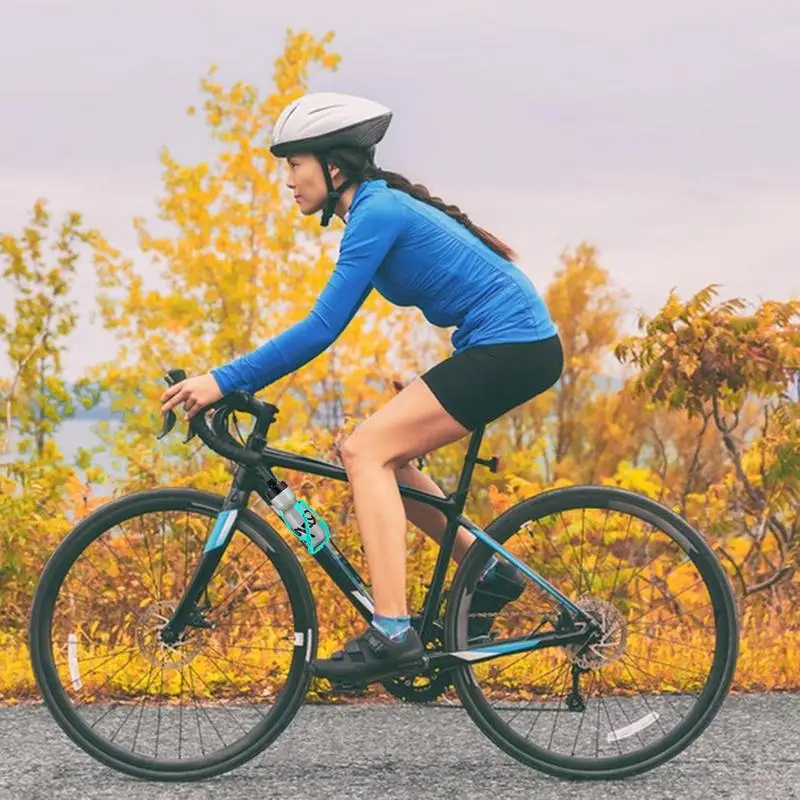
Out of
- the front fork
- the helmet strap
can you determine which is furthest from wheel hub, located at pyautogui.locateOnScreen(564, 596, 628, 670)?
the helmet strap

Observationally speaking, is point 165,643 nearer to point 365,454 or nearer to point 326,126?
point 365,454

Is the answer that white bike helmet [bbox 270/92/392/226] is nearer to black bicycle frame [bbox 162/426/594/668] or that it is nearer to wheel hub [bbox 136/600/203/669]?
black bicycle frame [bbox 162/426/594/668]

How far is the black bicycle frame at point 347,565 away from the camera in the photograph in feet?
15.1

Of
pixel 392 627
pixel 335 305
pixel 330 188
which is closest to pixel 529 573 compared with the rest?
pixel 392 627

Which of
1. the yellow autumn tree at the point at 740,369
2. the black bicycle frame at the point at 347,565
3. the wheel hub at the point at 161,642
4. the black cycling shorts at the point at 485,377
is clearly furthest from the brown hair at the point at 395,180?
the yellow autumn tree at the point at 740,369

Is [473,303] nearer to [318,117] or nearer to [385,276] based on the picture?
[385,276]

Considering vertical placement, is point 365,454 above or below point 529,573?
above

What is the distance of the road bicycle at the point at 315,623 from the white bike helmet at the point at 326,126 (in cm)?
78

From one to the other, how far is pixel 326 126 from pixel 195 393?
904 mm

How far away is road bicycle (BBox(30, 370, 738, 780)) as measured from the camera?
181 inches

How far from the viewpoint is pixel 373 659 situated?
14.9ft

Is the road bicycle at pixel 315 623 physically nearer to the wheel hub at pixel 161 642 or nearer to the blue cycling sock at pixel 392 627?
the wheel hub at pixel 161 642

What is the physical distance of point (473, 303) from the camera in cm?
450

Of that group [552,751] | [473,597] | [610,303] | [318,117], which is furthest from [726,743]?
[610,303]
